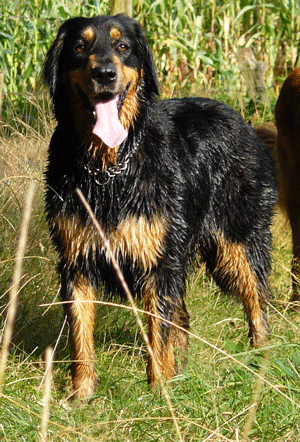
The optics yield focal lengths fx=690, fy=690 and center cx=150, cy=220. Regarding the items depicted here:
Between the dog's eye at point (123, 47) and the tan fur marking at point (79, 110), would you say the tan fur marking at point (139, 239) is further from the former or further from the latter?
the dog's eye at point (123, 47)

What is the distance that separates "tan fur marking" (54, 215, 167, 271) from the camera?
332 cm

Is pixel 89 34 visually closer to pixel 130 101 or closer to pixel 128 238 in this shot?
pixel 130 101

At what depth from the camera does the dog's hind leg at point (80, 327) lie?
11.3 ft

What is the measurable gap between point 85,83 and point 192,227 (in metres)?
1.08

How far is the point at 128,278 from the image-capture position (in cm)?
347

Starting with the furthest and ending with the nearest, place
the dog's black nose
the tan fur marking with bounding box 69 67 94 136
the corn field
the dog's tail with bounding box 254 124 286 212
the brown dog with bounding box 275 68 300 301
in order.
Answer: the corn field → the dog's tail with bounding box 254 124 286 212 → the brown dog with bounding box 275 68 300 301 → the tan fur marking with bounding box 69 67 94 136 → the dog's black nose

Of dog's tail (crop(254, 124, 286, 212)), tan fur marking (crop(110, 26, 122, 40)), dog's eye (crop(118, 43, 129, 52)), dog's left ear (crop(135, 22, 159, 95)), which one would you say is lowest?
dog's tail (crop(254, 124, 286, 212))

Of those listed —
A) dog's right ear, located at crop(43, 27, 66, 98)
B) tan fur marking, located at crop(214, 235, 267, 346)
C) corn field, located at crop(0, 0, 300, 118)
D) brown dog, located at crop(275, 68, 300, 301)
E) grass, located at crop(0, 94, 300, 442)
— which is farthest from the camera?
corn field, located at crop(0, 0, 300, 118)

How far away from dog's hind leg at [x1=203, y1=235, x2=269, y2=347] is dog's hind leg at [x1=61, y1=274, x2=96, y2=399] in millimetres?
1027

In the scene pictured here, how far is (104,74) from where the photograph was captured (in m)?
3.08

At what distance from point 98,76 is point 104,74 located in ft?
0.10

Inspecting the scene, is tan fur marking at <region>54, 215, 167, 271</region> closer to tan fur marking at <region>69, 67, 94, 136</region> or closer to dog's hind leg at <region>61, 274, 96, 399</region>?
dog's hind leg at <region>61, 274, 96, 399</region>

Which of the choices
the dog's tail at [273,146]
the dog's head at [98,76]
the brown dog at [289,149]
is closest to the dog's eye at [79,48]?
the dog's head at [98,76]

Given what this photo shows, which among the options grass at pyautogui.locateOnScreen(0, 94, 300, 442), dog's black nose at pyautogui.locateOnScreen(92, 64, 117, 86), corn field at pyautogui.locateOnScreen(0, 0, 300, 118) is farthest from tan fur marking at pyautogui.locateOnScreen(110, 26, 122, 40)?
corn field at pyautogui.locateOnScreen(0, 0, 300, 118)
